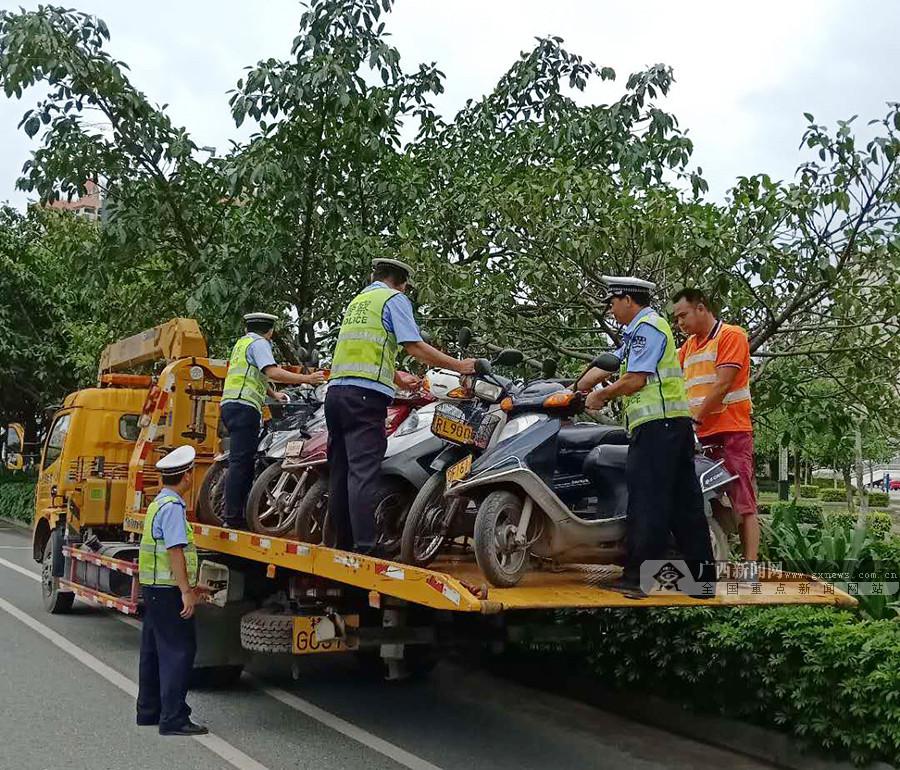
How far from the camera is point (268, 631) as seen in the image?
21.1ft

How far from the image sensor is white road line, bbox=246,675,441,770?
604 centimetres

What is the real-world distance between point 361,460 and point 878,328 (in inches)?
210

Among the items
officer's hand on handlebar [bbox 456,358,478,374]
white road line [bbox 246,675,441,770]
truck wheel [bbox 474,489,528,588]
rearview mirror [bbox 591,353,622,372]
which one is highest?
officer's hand on handlebar [bbox 456,358,478,374]

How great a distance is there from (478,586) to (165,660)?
7.61 ft

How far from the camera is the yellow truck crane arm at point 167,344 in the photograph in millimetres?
9758

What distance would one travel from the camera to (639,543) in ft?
17.2

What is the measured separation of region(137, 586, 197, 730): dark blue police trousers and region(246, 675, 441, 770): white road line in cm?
108

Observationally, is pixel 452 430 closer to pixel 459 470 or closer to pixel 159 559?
pixel 459 470

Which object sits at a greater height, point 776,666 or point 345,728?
point 776,666

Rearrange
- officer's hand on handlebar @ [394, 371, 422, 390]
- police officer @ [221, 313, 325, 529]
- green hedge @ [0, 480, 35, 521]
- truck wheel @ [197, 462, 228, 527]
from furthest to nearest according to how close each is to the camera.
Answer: green hedge @ [0, 480, 35, 521], truck wheel @ [197, 462, 228, 527], police officer @ [221, 313, 325, 529], officer's hand on handlebar @ [394, 371, 422, 390]

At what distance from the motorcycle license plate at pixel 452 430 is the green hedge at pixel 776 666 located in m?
1.99

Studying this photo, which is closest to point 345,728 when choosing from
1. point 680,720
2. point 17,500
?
point 680,720

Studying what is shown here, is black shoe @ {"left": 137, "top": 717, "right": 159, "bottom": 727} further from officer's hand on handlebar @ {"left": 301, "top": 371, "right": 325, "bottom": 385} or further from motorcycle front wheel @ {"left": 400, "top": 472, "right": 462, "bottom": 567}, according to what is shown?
officer's hand on handlebar @ {"left": 301, "top": 371, "right": 325, "bottom": 385}

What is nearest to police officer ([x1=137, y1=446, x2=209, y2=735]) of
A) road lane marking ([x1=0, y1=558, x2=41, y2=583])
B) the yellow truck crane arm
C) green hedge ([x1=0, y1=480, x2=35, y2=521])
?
the yellow truck crane arm
